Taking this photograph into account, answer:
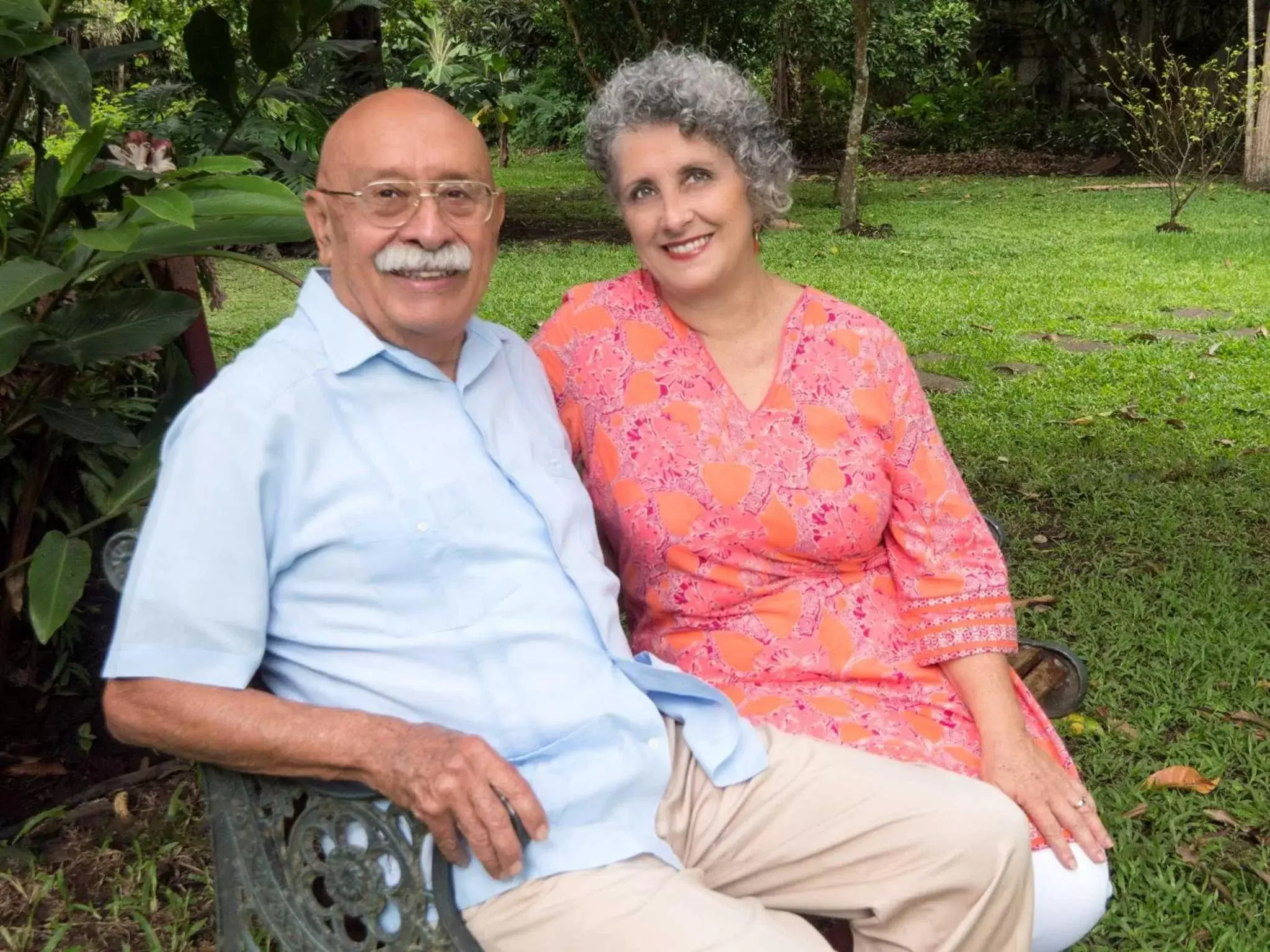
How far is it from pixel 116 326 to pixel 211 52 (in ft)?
2.03

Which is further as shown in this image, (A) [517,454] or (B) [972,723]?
(B) [972,723]

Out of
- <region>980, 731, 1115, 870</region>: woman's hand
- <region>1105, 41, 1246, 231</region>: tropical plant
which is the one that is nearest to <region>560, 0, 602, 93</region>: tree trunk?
<region>1105, 41, 1246, 231</region>: tropical plant

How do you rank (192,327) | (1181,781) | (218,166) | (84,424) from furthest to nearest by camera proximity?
(1181,781), (192,327), (84,424), (218,166)

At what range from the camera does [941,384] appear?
626cm

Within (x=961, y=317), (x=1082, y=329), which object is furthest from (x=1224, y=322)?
(x=961, y=317)

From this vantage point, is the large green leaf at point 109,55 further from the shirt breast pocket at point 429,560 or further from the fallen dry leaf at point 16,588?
the shirt breast pocket at point 429,560

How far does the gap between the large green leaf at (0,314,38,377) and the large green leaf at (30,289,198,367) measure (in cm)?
17

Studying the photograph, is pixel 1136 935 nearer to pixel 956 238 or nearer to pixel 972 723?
pixel 972 723

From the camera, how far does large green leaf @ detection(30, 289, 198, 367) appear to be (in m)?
2.23

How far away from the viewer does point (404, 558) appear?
171cm

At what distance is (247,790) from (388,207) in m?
0.83

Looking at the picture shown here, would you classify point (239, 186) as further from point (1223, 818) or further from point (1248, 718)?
point (1248, 718)

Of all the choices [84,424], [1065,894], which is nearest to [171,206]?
[84,424]

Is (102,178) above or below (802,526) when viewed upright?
above
